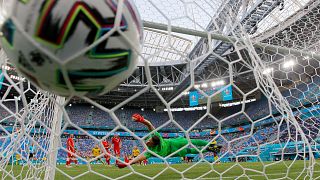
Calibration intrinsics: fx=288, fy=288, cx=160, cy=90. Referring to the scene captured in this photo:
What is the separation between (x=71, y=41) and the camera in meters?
0.90

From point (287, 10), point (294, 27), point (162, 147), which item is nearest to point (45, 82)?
point (162, 147)

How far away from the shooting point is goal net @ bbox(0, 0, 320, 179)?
4.87 feet

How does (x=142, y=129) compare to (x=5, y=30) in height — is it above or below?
above

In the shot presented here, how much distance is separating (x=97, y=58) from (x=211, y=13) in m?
1.05

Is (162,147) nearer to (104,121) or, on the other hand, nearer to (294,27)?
(294,27)

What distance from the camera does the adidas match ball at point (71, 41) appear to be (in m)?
0.89

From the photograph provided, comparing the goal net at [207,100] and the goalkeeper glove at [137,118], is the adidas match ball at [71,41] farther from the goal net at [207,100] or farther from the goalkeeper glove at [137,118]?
the goalkeeper glove at [137,118]

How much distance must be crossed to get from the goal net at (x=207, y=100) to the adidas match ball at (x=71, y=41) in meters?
0.16

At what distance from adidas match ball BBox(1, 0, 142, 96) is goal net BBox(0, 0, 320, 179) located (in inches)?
6.3

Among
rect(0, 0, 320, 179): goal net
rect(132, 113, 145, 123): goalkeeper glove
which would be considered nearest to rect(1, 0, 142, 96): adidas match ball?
rect(0, 0, 320, 179): goal net

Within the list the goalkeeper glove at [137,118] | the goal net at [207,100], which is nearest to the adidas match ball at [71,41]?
the goal net at [207,100]

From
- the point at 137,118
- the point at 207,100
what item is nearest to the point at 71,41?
the point at 207,100

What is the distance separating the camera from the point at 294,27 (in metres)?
6.22

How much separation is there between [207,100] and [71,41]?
0.82 m
